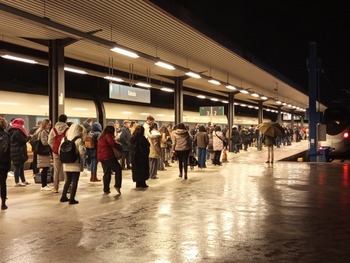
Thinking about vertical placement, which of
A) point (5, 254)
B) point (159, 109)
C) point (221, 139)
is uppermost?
point (159, 109)

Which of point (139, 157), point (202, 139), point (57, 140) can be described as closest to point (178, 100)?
point (202, 139)

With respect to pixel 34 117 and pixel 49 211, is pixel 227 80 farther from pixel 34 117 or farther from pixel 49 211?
pixel 49 211

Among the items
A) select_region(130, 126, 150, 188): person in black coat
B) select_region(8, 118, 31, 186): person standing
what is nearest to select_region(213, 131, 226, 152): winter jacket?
select_region(130, 126, 150, 188): person in black coat

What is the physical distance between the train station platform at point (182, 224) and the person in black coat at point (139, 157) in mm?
325

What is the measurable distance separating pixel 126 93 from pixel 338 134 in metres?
10.1

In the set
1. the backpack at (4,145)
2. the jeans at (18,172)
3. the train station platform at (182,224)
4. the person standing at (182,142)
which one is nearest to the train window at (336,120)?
the train station platform at (182,224)

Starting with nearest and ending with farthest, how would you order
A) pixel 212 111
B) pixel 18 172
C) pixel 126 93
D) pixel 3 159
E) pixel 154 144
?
1. pixel 3 159
2. pixel 18 172
3. pixel 154 144
4. pixel 126 93
5. pixel 212 111

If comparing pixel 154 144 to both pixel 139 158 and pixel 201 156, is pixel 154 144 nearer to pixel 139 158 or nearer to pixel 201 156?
pixel 139 158

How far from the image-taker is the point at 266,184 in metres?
11.0

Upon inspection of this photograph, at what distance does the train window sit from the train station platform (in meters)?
9.06

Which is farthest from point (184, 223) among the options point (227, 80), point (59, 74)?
point (227, 80)

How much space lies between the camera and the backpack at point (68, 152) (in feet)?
26.7

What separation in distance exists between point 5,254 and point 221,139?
11.5 m

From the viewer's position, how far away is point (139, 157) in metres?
10.2
